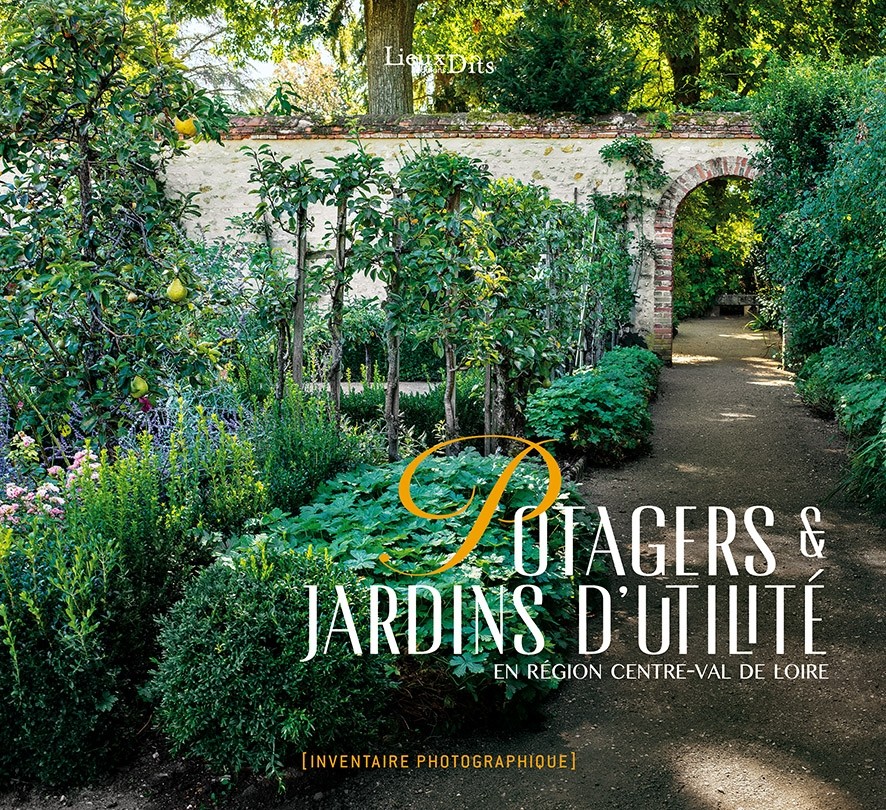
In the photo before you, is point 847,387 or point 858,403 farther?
point 847,387

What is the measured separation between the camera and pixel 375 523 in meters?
3.60

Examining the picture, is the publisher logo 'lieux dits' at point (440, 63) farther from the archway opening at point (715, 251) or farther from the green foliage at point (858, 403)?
the green foliage at point (858, 403)

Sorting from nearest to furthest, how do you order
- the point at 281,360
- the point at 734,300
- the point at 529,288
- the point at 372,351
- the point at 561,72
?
the point at 281,360 → the point at 529,288 → the point at 372,351 → the point at 561,72 → the point at 734,300

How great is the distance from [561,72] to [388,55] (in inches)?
115

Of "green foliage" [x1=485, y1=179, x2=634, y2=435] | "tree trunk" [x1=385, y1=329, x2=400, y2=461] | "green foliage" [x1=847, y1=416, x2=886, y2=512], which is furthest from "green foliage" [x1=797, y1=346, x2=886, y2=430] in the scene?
"tree trunk" [x1=385, y1=329, x2=400, y2=461]

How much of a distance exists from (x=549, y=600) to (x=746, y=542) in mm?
1811

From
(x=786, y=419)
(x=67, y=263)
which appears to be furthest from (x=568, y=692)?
(x=786, y=419)

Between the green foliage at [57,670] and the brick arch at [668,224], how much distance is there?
10477mm

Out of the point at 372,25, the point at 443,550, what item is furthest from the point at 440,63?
the point at 443,550

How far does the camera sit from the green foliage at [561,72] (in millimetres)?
12195

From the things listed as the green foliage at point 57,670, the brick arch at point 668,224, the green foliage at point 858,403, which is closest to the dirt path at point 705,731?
the green foliage at point 57,670

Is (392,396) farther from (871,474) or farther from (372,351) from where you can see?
(372,351)

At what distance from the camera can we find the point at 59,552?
2.87 m

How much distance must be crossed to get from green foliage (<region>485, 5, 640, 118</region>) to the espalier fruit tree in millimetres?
8802
